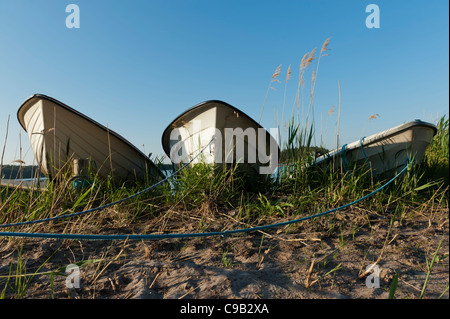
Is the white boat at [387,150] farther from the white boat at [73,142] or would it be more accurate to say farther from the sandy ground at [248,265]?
the white boat at [73,142]

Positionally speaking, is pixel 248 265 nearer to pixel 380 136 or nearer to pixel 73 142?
pixel 380 136

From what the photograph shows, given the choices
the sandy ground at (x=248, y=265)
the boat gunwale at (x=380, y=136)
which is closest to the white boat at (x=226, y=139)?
the boat gunwale at (x=380, y=136)

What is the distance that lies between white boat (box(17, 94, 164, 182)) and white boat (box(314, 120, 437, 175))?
7.35 ft

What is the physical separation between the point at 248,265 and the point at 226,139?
1608mm

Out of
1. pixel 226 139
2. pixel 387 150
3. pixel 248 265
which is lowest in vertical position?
pixel 248 265

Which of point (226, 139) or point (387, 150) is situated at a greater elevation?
point (226, 139)

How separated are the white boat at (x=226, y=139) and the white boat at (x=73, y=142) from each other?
65cm

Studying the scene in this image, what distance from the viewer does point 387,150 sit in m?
3.13

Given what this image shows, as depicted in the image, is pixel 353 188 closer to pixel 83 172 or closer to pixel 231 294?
pixel 231 294

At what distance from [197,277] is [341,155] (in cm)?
237

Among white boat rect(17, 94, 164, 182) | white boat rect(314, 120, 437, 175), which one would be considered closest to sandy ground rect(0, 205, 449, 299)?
white boat rect(314, 120, 437, 175)

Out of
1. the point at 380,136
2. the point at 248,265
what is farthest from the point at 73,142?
the point at 380,136

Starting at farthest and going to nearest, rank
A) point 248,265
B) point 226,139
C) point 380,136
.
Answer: point 380,136, point 226,139, point 248,265

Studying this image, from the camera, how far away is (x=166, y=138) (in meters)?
3.55
